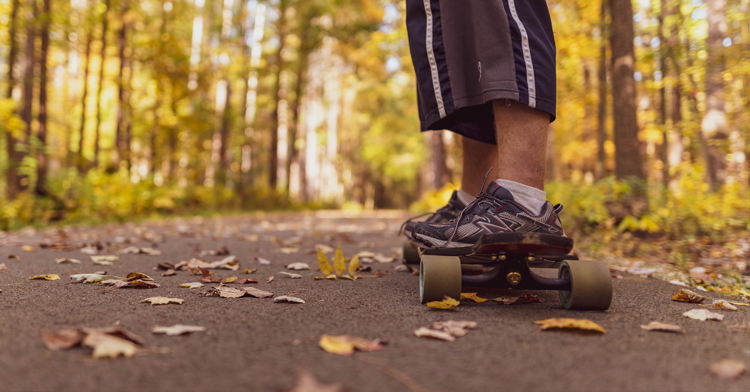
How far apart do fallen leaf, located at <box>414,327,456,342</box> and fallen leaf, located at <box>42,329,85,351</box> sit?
0.91 meters

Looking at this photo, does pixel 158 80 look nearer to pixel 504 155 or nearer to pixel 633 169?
pixel 633 169

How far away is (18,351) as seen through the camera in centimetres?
114

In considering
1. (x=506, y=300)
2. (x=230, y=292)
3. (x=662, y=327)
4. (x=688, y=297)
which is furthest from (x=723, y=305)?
(x=230, y=292)

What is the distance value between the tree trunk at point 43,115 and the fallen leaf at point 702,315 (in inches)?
367

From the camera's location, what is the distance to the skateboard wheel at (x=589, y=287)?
170cm

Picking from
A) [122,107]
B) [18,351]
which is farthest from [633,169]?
[122,107]

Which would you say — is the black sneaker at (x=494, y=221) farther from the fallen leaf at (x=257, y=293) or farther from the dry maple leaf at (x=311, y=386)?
the dry maple leaf at (x=311, y=386)

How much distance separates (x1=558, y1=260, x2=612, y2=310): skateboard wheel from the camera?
170cm

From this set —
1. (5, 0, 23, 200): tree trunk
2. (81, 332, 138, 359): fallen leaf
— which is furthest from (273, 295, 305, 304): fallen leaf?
(5, 0, 23, 200): tree trunk

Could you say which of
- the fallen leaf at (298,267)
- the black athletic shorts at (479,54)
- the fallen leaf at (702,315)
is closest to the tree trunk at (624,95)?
the black athletic shorts at (479,54)

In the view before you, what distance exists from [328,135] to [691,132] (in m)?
22.1

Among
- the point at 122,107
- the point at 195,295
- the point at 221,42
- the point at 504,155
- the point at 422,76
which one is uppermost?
the point at 221,42

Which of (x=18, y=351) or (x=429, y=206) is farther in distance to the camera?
(x=429, y=206)

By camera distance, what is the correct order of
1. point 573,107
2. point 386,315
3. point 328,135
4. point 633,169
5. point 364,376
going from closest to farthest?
point 364,376
point 386,315
point 633,169
point 573,107
point 328,135
